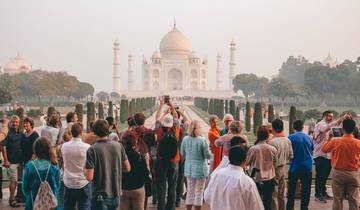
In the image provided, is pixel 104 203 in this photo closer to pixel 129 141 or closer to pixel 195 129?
pixel 129 141

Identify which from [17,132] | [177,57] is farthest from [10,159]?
[177,57]

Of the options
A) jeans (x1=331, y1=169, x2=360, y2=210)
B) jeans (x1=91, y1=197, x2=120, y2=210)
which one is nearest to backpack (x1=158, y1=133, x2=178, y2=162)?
jeans (x1=91, y1=197, x2=120, y2=210)

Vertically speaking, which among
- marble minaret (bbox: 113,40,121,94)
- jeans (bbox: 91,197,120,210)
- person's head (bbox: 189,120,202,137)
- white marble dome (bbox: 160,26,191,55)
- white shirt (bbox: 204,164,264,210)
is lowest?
jeans (bbox: 91,197,120,210)

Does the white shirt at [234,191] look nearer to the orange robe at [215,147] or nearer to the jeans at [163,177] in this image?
the jeans at [163,177]

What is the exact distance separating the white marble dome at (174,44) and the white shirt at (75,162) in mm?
74479

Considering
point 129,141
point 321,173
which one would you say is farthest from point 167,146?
point 321,173

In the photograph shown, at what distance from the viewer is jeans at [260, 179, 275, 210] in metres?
5.13

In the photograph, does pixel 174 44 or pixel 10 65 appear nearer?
pixel 174 44

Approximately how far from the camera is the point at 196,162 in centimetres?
557

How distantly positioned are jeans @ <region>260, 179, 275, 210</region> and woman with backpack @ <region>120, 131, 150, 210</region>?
121cm

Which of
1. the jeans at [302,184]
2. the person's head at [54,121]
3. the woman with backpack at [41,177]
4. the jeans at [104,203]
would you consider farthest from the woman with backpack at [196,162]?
the woman with backpack at [41,177]

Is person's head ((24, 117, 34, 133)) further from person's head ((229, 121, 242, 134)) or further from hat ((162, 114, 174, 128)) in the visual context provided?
Result: person's head ((229, 121, 242, 134))

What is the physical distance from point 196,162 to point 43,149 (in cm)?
185

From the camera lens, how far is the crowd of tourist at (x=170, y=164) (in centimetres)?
423
